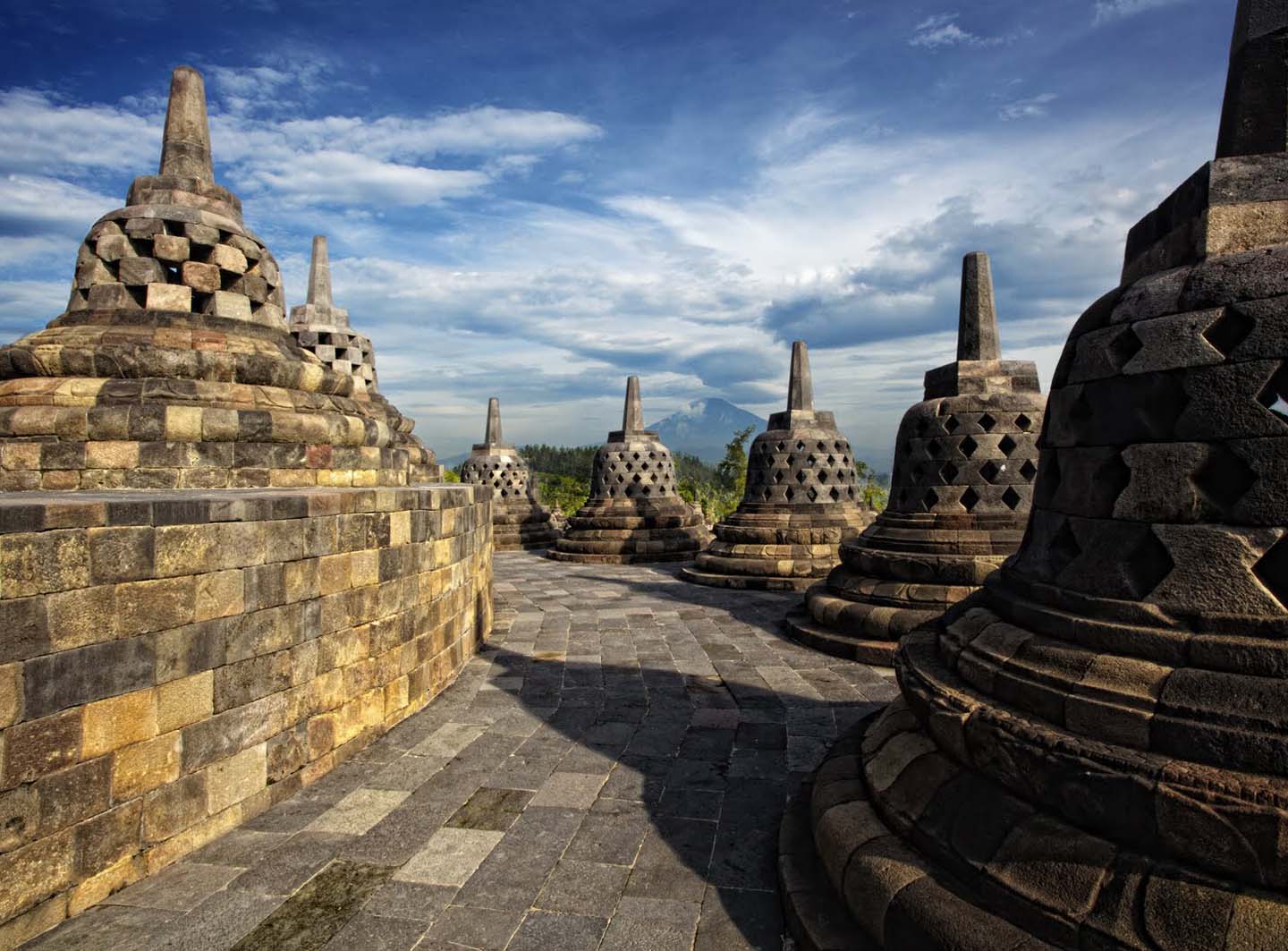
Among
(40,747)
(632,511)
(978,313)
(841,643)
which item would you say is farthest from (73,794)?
(632,511)

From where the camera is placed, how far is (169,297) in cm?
576

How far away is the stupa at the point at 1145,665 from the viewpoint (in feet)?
6.24

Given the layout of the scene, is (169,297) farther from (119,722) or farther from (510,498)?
(510,498)

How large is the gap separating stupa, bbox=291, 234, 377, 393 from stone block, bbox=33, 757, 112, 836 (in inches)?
353

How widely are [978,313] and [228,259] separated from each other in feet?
22.5

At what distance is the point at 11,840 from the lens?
2701mm

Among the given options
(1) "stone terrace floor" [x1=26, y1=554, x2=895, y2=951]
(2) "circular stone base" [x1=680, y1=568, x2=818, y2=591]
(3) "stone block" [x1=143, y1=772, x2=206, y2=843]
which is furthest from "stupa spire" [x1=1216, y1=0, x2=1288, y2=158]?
(2) "circular stone base" [x1=680, y1=568, x2=818, y2=591]

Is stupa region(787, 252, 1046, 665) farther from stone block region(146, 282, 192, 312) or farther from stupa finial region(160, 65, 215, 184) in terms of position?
stupa finial region(160, 65, 215, 184)

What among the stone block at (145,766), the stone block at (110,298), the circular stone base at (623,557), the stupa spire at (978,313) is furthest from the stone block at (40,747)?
the circular stone base at (623,557)

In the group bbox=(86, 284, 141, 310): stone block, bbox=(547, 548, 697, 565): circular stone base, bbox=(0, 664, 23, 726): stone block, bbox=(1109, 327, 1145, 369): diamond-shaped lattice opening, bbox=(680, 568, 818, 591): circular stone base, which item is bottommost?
bbox=(547, 548, 697, 565): circular stone base

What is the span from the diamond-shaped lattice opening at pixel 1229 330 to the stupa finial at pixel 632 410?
14023 millimetres

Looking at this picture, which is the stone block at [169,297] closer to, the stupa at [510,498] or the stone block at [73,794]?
the stone block at [73,794]

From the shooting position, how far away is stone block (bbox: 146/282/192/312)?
18.7ft

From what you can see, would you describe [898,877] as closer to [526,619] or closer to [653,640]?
[653,640]
